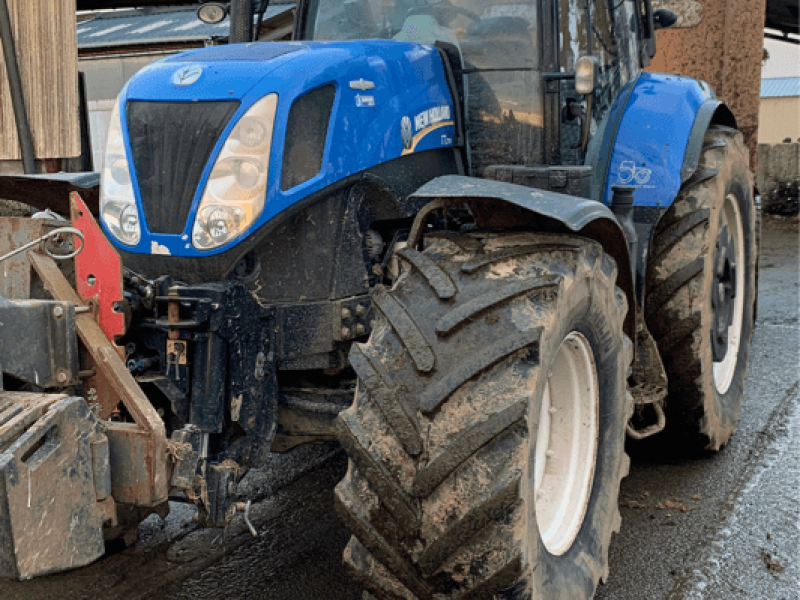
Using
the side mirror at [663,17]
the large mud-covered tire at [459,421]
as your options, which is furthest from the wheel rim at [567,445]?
the side mirror at [663,17]

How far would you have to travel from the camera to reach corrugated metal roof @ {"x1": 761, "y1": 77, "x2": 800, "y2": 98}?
112 feet

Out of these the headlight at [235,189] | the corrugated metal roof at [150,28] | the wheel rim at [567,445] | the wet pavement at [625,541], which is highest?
the corrugated metal roof at [150,28]

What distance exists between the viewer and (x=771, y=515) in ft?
12.4

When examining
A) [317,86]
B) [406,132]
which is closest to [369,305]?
[406,132]

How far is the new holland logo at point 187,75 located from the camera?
2.91 m

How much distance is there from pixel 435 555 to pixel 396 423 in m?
0.35

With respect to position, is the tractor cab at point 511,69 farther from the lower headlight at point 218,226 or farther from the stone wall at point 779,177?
the stone wall at point 779,177

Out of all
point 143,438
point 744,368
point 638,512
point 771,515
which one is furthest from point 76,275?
point 744,368

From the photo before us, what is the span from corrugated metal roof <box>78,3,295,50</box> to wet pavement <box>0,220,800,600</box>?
22.0 feet

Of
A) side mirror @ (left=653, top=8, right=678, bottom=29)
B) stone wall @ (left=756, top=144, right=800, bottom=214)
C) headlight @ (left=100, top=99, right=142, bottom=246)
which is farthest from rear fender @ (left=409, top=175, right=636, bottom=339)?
stone wall @ (left=756, top=144, right=800, bottom=214)

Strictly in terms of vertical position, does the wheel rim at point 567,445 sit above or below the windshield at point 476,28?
below

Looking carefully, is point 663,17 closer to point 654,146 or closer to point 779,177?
point 654,146

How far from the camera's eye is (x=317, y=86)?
292cm

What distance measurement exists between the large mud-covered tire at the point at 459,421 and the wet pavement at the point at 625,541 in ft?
2.39
